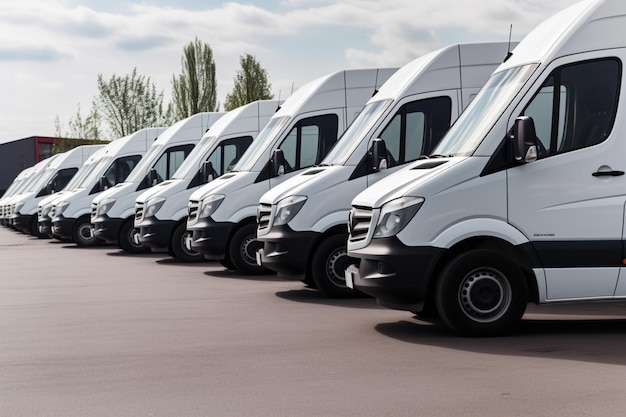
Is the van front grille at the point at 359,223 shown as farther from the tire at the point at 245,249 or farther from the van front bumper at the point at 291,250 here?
the tire at the point at 245,249

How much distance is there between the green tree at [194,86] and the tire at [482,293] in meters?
58.3

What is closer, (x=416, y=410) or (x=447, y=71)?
(x=416, y=410)

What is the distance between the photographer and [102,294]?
46.6ft

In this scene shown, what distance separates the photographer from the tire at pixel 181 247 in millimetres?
19844

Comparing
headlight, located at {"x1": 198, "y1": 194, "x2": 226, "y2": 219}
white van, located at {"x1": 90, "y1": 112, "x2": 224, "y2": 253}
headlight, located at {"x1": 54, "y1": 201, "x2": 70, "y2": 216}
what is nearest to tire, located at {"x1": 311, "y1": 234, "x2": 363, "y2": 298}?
headlight, located at {"x1": 198, "y1": 194, "x2": 226, "y2": 219}

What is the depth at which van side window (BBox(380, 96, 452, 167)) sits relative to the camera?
43.3 ft

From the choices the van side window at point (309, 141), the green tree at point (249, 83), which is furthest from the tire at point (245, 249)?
the green tree at point (249, 83)

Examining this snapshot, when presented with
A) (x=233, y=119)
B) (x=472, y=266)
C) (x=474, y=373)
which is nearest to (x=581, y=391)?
(x=474, y=373)

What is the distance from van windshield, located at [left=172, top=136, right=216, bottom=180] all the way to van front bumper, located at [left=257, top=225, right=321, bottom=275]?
7205 mm

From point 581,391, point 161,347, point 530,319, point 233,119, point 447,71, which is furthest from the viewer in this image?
point 233,119

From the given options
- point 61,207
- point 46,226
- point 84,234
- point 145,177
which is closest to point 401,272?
point 145,177

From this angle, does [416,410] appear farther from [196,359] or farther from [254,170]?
[254,170]

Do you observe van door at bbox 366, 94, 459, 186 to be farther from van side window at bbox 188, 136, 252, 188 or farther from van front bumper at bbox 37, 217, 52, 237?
van front bumper at bbox 37, 217, 52, 237

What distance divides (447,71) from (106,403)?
775 centimetres
